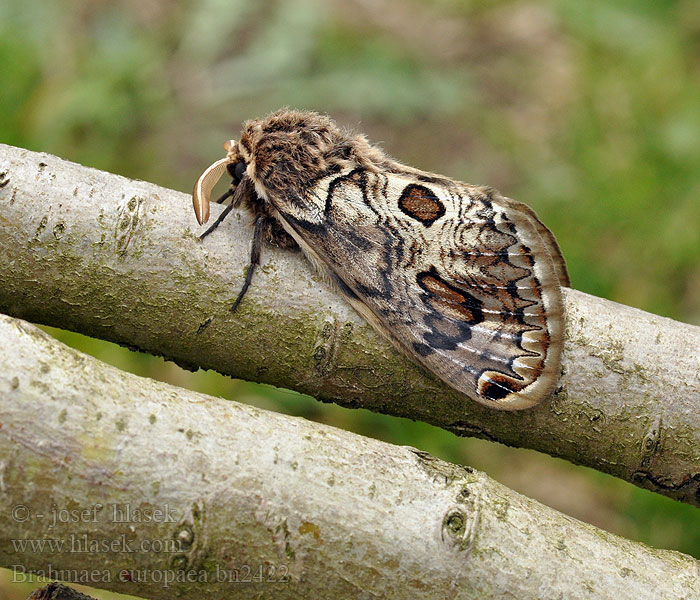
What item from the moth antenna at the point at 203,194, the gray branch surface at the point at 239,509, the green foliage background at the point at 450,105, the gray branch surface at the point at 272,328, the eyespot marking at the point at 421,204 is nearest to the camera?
the gray branch surface at the point at 239,509

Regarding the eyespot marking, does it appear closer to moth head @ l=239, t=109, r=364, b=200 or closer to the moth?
the moth

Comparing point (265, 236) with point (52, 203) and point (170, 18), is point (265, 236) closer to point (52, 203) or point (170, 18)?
point (52, 203)

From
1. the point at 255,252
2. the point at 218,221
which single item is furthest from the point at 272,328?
the point at 218,221

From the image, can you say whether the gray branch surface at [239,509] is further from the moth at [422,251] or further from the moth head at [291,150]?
the moth head at [291,150]

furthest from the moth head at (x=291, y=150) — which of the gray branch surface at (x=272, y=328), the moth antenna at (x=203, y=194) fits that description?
the gray branch surface at (x=272, y=328)

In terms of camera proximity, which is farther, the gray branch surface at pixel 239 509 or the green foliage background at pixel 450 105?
the green foliage background at pixel 450 105

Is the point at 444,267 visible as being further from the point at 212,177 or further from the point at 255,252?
the point at 212,177

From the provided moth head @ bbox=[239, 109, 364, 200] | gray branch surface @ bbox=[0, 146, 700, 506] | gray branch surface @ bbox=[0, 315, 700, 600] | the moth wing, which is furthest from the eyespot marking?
gray branch surface @ bbox=[0, 315, 700, 600]
